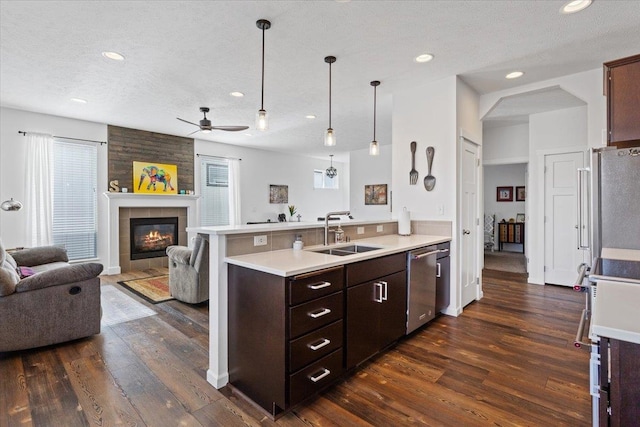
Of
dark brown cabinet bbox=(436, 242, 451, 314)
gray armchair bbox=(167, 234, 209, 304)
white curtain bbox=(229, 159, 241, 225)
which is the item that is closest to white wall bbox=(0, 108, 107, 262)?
gray armchair bbox=(167, 234, 209, 304)

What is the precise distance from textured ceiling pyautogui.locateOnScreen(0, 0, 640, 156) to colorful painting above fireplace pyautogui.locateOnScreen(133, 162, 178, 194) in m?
1.74

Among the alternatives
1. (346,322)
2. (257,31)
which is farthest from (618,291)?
(257,31)

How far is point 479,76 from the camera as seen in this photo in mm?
3580

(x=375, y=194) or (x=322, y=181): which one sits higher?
(x=322, y=181)

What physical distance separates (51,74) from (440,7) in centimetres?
408

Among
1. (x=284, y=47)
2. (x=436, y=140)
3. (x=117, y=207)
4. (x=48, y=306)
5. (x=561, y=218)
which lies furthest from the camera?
(x=117, y=207)

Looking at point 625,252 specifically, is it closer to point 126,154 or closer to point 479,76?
point 479,76

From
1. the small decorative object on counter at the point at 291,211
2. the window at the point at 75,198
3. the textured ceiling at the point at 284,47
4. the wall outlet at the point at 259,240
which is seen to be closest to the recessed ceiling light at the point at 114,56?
the textured ceiling at the point at 284,47

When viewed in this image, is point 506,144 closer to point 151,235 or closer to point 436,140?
point 436,140

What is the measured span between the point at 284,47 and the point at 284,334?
251 centimetres

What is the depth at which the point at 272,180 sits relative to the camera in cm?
875

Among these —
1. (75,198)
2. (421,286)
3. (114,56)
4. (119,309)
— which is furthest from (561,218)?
(75,198)

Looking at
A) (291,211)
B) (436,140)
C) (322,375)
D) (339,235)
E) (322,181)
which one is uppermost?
(322,181)

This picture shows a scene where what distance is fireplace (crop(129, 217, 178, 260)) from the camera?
6164mm
